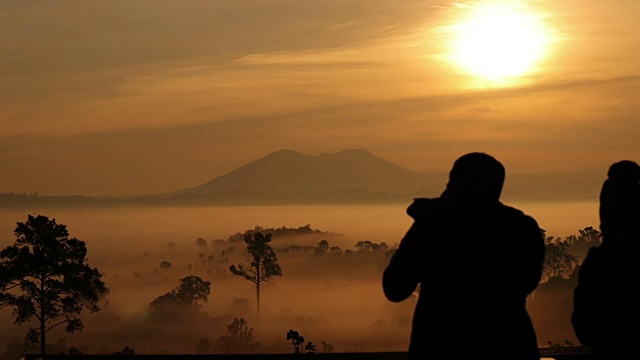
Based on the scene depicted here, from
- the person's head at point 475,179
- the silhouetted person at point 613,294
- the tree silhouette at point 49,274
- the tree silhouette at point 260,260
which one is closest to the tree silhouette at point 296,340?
the silhouetted person at point 613,294

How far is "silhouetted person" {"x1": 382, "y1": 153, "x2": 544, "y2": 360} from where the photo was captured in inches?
191

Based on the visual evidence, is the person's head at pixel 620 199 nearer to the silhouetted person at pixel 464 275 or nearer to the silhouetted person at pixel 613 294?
the silhouetted person at pixel 613 294

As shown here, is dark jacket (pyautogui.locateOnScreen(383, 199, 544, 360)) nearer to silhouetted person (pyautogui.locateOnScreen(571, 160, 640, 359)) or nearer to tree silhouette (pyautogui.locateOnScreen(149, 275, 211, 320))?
silhouetted person (pyautogui.locateOnScreen(571, 160, 640, 359))

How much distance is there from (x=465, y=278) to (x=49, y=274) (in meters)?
35.6

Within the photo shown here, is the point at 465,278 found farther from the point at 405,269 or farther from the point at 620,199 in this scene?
the point at 620,199

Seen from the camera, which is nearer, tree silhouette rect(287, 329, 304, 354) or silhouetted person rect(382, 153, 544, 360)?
silhouetted person rect(382, 153, 544, 360)

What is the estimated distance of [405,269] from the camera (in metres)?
4.83

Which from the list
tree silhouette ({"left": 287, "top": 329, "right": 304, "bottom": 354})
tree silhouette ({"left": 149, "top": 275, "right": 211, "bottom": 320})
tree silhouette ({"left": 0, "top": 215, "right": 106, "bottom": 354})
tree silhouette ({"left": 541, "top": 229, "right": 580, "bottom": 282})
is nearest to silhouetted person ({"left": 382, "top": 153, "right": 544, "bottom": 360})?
tree silhouette ({"left": 287, "top": 329, "right": 304, "bottom": 354})

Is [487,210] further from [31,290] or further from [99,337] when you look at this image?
[99,337]

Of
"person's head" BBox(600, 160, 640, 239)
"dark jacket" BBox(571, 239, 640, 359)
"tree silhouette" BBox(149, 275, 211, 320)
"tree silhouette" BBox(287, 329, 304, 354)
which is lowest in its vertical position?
"tree silhouette" BBox(287, 329, 304, 354)

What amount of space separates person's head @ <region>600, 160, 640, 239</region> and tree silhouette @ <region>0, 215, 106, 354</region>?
33747 millimetres

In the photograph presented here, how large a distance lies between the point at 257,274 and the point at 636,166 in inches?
3481

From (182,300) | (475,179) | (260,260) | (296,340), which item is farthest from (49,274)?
(182,300)

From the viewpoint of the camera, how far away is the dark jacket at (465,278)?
4.86 m
